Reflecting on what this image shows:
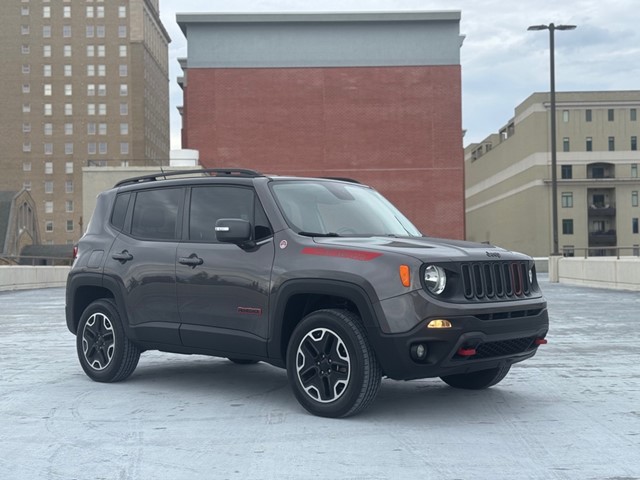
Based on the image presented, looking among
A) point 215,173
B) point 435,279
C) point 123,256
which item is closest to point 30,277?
point 123,256

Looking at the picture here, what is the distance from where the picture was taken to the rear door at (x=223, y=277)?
7.00 metres

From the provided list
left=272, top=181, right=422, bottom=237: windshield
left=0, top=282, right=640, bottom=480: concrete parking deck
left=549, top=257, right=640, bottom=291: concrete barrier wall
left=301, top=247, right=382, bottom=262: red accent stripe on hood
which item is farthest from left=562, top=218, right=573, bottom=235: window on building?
left=301, top=247, right=382, bottom=262: red accent stripe on hood

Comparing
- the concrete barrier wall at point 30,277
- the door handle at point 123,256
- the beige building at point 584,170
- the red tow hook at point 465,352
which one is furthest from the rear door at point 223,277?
the beige building at point 584,170

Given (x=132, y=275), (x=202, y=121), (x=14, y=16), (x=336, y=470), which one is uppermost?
(x=14, y=16)

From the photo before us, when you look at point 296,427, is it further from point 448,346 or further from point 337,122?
point 337,122

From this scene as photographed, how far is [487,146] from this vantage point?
397 feet

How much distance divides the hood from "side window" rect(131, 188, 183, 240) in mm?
1696

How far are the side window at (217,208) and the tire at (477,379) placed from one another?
2197mm

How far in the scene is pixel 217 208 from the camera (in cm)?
766

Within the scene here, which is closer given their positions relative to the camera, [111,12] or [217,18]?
[217,18]

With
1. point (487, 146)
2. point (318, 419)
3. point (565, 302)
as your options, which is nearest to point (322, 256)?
point (318, 419)

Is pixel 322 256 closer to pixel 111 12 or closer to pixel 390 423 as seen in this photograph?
pixel 390 423

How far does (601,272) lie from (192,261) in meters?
24.4

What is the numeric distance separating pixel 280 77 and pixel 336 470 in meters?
59.4
